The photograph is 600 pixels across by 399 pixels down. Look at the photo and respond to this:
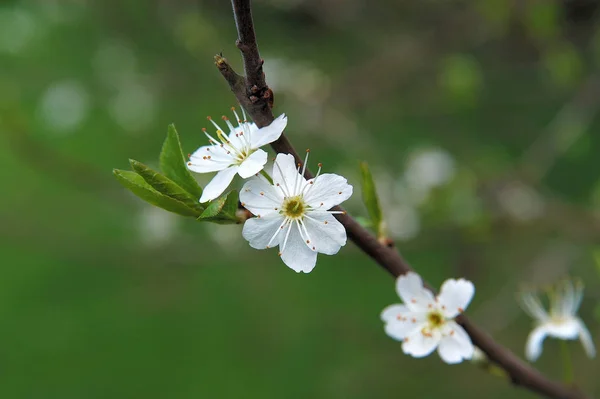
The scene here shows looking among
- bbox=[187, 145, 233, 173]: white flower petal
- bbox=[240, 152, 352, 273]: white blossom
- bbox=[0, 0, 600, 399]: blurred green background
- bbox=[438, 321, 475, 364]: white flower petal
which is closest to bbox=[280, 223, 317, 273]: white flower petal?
bbox=[240, 152, 352, 273]: white blossom

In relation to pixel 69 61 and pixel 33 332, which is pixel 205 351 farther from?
pixel 69 61

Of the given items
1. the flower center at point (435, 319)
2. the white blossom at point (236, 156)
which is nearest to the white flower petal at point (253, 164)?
the white blossom at point (236, 156)

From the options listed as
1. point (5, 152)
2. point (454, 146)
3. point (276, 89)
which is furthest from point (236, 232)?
point (5, 152)

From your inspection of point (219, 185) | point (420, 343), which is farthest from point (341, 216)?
point (420, 343)

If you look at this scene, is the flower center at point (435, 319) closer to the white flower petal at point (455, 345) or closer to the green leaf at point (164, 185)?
the white flower petal at point (455, 345)

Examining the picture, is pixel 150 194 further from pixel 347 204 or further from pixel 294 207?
pixel 347 204
